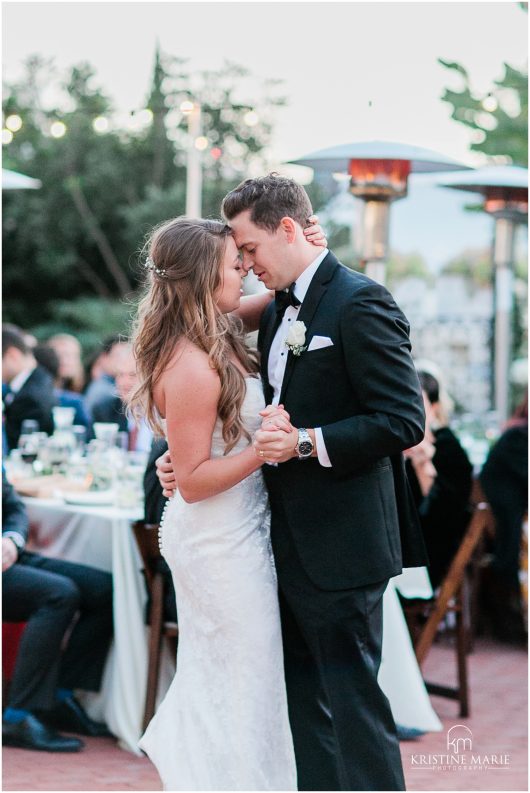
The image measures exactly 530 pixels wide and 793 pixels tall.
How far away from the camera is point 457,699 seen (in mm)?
5031

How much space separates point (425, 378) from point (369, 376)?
2.86m

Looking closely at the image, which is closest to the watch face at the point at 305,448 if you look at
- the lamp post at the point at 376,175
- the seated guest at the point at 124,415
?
the seated guest at the point at 124,415

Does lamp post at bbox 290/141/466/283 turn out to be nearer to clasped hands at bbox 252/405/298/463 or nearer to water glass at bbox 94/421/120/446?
water glass at bbox 94/421/120/446

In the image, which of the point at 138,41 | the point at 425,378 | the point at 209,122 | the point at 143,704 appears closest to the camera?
the point at 143,704

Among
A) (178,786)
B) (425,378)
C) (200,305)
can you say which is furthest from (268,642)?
(425,378)

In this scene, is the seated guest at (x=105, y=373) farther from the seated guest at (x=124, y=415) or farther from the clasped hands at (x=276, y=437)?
the clasped hands at (x=276, y=437)

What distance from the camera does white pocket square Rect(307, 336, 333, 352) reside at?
2.96 metres

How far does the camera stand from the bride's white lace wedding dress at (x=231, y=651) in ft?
10.5

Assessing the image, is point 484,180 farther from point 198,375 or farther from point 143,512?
point 198,375

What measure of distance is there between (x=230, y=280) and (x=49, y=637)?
7.10 feet

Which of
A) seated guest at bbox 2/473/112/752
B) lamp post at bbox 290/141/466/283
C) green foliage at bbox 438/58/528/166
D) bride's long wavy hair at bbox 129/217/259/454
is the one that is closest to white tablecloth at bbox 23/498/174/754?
seated guest at bbox 2/473/112/752

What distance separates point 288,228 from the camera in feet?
10.2

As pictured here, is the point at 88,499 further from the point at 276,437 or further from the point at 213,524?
the point at 276,437

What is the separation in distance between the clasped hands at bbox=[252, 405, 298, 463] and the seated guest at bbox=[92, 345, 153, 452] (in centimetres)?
287
